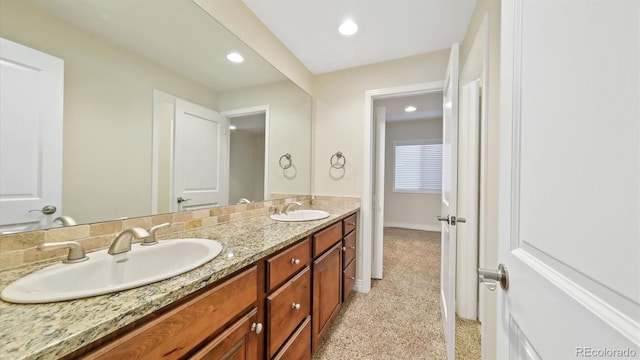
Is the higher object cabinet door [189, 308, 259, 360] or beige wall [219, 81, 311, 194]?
beige wall [219, 81, 311, 194]

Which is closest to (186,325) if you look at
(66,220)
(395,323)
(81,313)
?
(81,313)

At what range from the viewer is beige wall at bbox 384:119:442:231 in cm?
497

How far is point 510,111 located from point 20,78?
1546 millimetres

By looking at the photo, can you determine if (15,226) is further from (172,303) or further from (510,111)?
(510,111)

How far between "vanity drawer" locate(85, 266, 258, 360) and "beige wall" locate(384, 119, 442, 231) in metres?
4.95

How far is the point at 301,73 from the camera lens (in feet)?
7.73

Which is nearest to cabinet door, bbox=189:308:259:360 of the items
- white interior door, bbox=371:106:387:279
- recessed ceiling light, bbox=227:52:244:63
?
recessed ceiling light, bbox=227:52:244:63

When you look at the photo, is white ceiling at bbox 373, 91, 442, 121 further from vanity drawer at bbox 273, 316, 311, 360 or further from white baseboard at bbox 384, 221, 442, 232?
white baseboard at bbox 384, 221, 442, 232

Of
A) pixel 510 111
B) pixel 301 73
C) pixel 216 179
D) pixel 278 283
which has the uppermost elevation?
pixel 301 73

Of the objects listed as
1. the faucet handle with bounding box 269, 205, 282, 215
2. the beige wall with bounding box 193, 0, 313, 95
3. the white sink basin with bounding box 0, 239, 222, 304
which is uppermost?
the beige wall with bounding box 193, 0, 313, 95

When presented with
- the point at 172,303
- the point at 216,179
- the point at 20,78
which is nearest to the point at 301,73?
the point at 216,179

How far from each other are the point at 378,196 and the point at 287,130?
127 centimetres

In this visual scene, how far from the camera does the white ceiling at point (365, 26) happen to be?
1588 millimetres

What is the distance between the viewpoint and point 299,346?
3.96 feet
